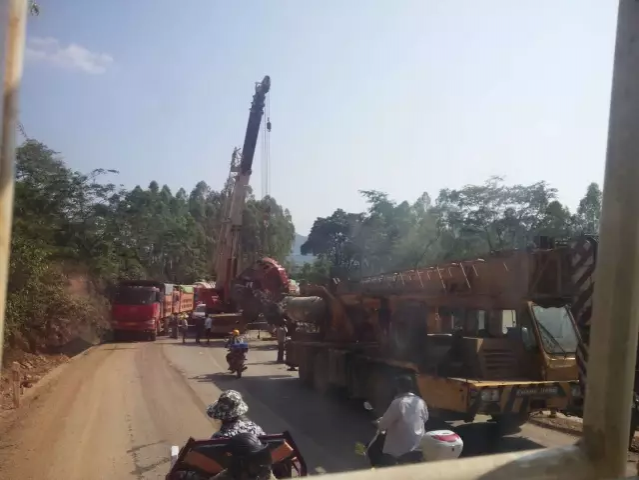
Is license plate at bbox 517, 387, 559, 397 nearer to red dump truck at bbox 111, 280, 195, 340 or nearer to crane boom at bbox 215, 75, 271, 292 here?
red dump truck at bbox 111, 280, 195, 340

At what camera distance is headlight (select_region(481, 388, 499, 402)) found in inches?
310

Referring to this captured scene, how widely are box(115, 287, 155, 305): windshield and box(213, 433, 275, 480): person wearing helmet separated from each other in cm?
2415

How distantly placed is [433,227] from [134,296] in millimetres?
13474

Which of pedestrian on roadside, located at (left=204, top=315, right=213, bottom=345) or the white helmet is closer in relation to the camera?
the white helmet

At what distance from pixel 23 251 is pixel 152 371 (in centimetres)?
475

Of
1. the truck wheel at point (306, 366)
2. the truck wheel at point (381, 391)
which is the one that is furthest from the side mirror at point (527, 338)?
the truck wheel at point (306, 366)

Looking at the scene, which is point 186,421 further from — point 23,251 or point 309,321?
point 23,251

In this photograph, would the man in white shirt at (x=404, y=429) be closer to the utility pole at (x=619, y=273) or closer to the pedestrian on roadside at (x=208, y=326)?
the utility pole at (x=619, y=273)

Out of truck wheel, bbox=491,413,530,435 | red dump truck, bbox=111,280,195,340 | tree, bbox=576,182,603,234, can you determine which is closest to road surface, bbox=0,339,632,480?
truck wheel, bbox=491,413,530,435

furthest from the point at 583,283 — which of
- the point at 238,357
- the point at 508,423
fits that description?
the point at 238,357

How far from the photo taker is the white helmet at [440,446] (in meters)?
4.86

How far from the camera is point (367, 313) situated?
12.8 m

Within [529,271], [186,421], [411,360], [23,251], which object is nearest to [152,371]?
[23,251]

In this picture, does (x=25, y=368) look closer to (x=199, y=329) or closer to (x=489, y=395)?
(x=199, y=329)
